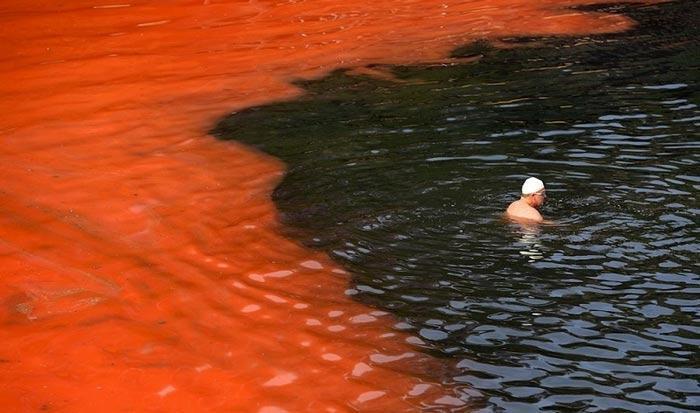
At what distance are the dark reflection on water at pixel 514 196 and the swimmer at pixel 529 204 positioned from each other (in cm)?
17

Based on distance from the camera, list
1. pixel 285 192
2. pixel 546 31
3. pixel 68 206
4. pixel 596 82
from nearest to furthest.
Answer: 1. pixel 68 206
2. pixel 285 192
3. pixel 596 82
4. pixel 546 31

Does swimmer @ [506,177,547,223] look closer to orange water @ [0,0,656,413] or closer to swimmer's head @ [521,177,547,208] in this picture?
swimmer's head @ [521,177,547,208]

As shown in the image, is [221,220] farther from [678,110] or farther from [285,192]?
[678,110]

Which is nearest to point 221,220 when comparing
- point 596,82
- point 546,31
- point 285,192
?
point 285,192

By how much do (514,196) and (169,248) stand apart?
151 inches

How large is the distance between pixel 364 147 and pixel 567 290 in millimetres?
4583

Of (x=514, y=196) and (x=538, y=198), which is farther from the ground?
(x=538, y=198)

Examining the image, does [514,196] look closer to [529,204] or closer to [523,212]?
[529,204]

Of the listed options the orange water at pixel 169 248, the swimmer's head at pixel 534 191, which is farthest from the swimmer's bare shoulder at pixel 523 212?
the orange water at pixel 169 248

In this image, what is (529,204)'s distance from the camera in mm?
10383

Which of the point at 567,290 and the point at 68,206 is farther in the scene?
the point at 68,206

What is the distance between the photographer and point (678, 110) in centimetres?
1366

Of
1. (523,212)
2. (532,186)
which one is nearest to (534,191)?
(532,186)

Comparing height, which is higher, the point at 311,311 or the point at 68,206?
the point at 68,206
